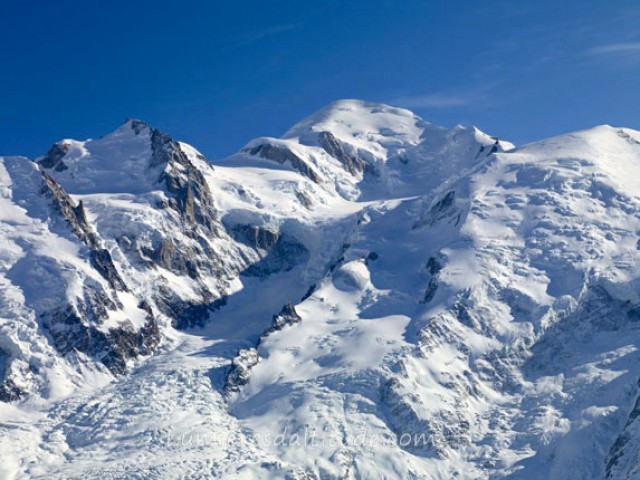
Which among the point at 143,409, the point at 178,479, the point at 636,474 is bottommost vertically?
the point at 636,474

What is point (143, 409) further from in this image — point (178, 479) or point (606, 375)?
point (606, 375)

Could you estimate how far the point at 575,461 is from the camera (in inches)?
6924

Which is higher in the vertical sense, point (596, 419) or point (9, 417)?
point (9, 417)

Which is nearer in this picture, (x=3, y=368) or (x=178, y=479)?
(x=178, y=479)

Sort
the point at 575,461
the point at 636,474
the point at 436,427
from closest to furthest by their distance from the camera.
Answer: the point at 636,474 < the point at 575,461 < the point at 436,427

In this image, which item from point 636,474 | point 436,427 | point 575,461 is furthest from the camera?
point 436,427

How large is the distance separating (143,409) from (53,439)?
13.9m

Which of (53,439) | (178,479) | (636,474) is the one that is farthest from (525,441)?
(53,439)

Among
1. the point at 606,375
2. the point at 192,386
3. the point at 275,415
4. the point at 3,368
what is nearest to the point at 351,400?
the point at 275,415

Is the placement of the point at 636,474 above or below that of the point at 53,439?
below

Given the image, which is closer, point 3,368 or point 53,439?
point 53,439

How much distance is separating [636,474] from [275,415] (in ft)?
172

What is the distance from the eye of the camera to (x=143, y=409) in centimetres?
19138

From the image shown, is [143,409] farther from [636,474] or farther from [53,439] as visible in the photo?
[636,474]
